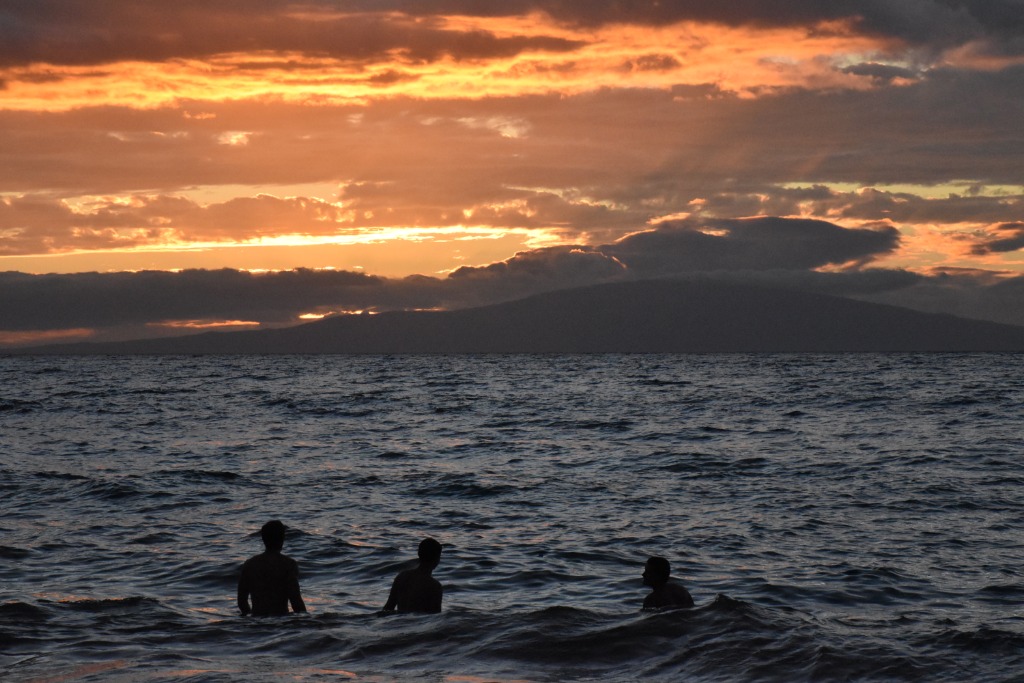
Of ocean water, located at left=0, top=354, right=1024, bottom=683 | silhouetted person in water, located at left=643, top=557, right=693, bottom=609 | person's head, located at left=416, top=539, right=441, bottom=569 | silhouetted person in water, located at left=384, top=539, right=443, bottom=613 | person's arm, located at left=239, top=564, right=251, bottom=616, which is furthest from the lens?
silhouetted person in water, located at left=384, top=539, right=443, bottom=613

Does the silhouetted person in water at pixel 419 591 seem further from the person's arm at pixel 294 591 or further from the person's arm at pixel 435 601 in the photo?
the person's arm at pixel 294 591

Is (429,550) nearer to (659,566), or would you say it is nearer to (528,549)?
(659,566)

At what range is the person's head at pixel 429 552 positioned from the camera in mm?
14797

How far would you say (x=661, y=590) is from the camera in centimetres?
1513

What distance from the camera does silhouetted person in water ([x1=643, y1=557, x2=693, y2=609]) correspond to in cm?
1503

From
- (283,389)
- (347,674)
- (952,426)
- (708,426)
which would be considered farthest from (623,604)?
(283,389)

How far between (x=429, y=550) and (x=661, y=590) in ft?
11.4

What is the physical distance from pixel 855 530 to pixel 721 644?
10936 mm

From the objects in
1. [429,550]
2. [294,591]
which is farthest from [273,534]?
[429,550]

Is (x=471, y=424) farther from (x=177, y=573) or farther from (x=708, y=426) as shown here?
(x=177, y=573)

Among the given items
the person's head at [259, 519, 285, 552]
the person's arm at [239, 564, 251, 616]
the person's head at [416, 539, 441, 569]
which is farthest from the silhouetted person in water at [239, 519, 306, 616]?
the person's head at [416, 539, 441, 569]

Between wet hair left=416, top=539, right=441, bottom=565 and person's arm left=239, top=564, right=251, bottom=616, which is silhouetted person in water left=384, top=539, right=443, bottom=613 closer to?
wet hair left=416, top=539, right=441, bottom=565

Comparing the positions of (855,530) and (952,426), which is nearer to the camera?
(855,530)

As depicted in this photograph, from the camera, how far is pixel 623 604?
54.3 feet
